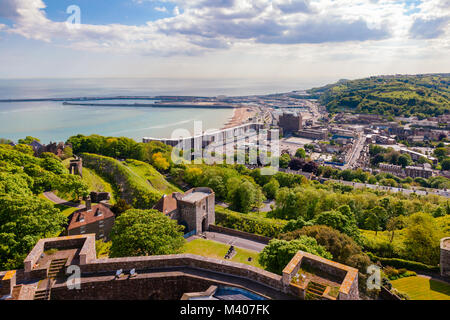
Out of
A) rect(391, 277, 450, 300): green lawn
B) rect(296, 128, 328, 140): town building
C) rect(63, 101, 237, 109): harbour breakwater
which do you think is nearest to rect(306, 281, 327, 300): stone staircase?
rect(391, 277, 450, 300): green lawn

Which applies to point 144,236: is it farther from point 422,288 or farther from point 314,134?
point 314,134

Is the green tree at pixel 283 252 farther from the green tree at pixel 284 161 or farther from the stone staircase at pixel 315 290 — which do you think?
the green tree at pixel 284 161

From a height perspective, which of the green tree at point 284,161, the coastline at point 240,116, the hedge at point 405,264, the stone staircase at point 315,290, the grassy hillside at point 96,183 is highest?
the coastline at point 240,116

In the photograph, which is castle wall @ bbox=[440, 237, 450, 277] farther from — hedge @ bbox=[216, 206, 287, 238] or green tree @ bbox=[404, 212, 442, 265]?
hedge @ bbox=[216, 206, 287, 238]

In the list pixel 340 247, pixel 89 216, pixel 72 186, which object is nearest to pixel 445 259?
pixel 340 247

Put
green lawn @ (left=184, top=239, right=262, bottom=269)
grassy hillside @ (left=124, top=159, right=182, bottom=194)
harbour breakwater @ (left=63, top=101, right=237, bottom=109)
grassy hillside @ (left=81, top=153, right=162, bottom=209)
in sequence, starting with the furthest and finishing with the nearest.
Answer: harbour breakwater @ (left=63, top=101, right=237, bottom=109) < grassy hillside @ (left=124, top=159, right=182, bottom=194) < grassy hillside @ (left=81, top=153, right=162, bottom=209) < green lawn @ (left=184, top=239, right=262, bottom=269)

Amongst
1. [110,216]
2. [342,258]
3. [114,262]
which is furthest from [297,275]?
[110,216]

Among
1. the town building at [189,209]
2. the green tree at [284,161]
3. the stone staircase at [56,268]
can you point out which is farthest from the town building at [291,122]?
the stone staircase at [56,268]
